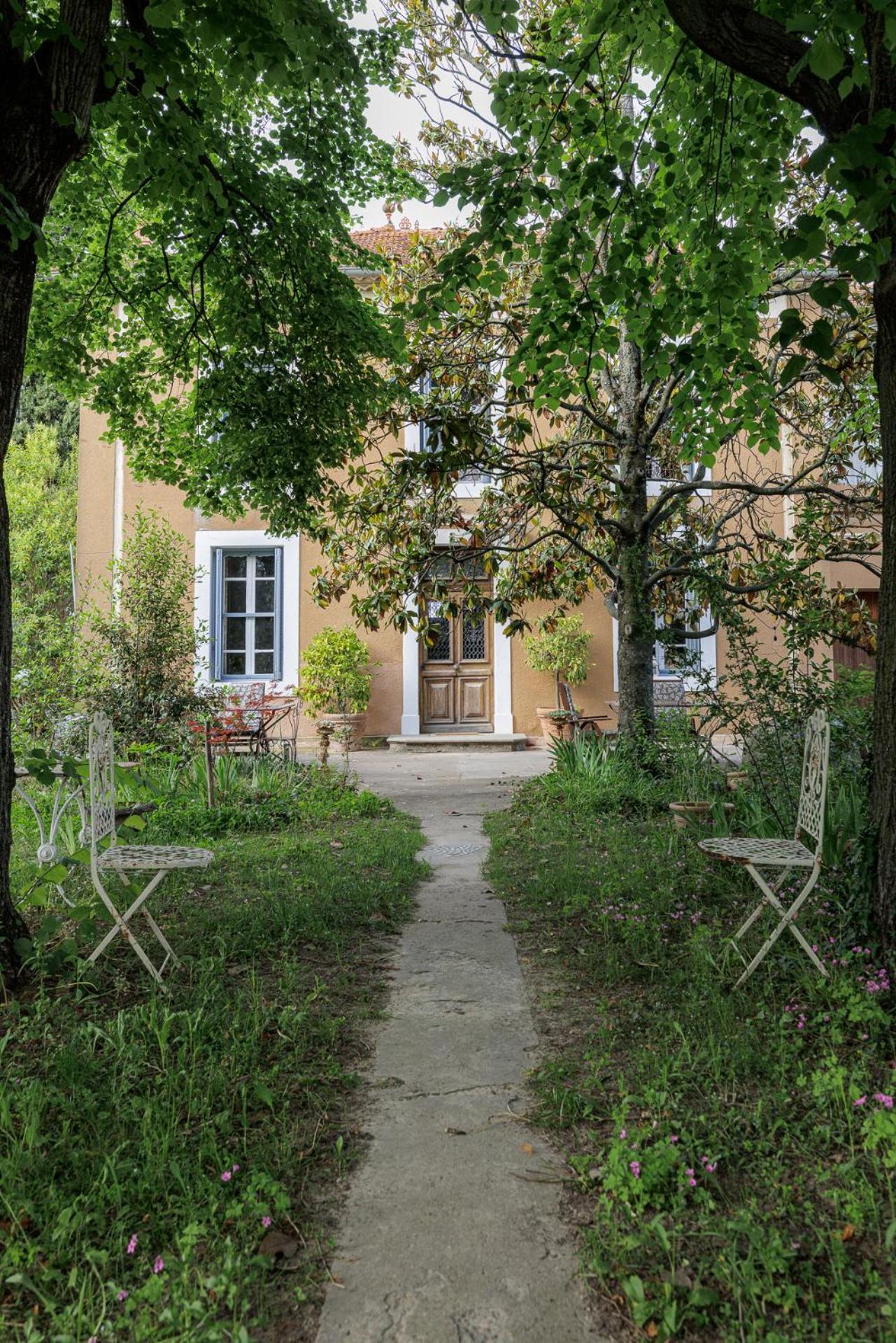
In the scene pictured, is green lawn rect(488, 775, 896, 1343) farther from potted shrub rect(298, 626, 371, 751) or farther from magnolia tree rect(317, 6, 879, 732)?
potted shrub rect(298, 626, 371, 751)

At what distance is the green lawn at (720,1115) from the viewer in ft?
6.05

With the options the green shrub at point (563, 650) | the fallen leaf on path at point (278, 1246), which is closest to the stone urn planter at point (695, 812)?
the fallen leaf on path at point (278, 1246)

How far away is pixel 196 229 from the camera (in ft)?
18.3

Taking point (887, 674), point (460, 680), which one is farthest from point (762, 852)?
point (460, 680)

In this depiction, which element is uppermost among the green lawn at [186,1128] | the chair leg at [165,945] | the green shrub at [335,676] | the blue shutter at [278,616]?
the blue shutter at [278,616]

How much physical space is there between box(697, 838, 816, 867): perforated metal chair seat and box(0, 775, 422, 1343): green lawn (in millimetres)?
1546

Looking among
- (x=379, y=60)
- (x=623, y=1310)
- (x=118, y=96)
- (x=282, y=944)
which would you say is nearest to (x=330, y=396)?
(x=118, y=96)

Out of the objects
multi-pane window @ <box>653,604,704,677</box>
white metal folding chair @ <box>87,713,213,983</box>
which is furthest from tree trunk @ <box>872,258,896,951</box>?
white metal folding chair @ <box>87,713,213,983</box>

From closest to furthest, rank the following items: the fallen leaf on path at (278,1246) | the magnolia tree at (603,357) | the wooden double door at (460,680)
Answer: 1. the fallen leaf on path at (278,1246)
2. the magnolia tree at (603,357)
3. the wooden double door at (460,680)

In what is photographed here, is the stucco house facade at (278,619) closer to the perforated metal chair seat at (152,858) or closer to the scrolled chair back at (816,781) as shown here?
the perforated metal chair seat at (152,858)

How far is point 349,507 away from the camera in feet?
23.2

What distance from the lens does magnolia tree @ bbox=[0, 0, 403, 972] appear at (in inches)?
132

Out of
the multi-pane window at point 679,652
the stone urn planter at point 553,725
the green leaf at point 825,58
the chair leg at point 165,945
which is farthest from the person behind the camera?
the stone urn planter at point 553,725

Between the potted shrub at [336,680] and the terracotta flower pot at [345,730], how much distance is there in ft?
0.03
